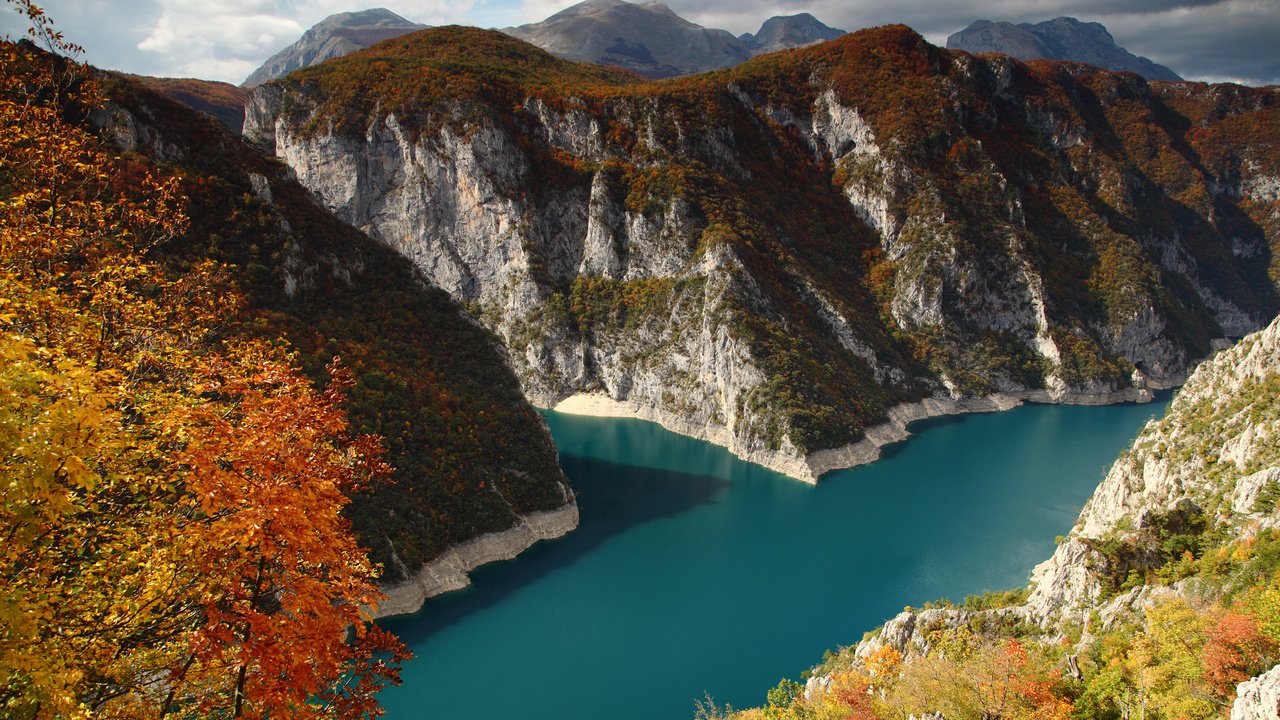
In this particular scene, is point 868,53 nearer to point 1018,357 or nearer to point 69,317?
point 1018,357

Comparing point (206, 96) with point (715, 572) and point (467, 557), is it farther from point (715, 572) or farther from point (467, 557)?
point (715, 572)

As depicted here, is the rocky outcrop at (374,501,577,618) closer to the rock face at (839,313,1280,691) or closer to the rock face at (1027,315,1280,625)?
the rock face at (839,313,1280,691)

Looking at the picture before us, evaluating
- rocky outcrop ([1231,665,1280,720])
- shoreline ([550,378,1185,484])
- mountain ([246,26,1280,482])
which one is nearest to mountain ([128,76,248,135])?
mountain ([246,26,1280,482])

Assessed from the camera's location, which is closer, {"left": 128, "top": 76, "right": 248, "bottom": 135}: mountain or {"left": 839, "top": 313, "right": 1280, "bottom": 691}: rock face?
{"left": 839, "top": 313, "right": 1280, "bottom": 691}: rock face

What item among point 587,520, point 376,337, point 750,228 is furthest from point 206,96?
point 587,520

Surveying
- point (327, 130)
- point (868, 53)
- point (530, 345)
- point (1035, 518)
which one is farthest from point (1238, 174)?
point (327, 130)

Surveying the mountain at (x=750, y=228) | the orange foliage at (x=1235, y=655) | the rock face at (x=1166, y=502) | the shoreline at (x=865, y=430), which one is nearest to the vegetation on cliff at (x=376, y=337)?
the shoreline at (x=865, y=430)
